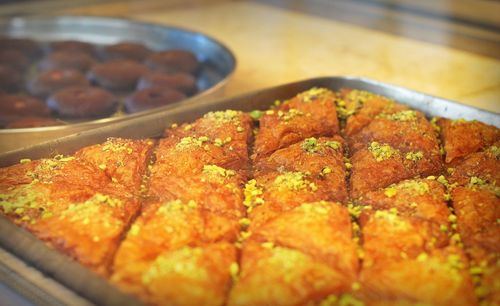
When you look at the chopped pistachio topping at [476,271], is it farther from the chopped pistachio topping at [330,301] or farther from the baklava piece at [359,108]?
the baklava piece at [359,108]

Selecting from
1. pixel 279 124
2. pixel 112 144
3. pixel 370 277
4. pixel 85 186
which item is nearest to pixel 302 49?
pixel 279 124

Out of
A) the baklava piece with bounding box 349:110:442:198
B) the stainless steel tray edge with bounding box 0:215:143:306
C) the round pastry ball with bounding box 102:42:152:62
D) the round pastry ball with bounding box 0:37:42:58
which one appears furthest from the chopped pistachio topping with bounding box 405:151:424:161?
the round pastry ball with bounding box 0:37:42:58

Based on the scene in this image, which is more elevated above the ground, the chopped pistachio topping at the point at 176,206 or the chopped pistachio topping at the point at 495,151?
the chopped pistachio topping at the point at 495,151

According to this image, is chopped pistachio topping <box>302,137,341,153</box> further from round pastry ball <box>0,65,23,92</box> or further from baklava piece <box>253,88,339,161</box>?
round pastry ball <box>0,65,23,92</box>

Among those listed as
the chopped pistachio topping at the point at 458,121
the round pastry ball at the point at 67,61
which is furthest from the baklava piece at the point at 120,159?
the round pastry ball at the point at 67,61

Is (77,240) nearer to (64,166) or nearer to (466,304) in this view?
(64,166)

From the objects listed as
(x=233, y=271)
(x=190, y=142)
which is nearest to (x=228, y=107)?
(x=190, y=142)

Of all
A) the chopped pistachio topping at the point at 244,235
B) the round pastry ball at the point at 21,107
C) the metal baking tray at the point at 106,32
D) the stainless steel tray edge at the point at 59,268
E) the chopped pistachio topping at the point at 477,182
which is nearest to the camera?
the stainless steel tray edge at the point at 59,268

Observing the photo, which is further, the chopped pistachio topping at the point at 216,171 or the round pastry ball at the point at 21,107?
the round pastry ball at the point at 21,107
